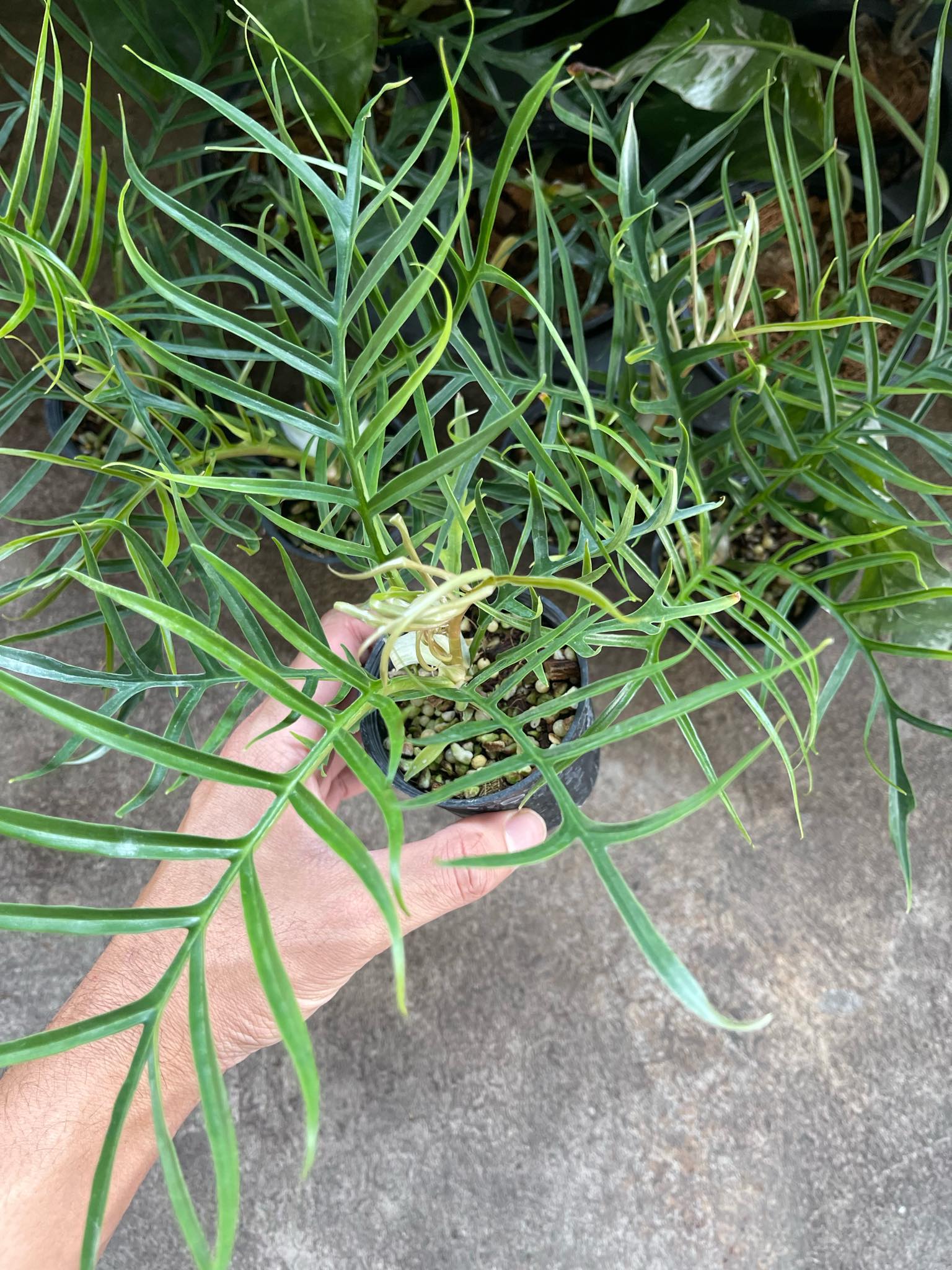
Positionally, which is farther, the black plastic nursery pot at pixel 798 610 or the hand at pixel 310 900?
the black plastic nursery pot at pixel 798 610

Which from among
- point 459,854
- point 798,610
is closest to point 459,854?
point 459,854

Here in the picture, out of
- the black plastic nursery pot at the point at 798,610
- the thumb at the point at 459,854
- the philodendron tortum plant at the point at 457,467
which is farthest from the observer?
the black plastic nursery pot at the point at 798,610

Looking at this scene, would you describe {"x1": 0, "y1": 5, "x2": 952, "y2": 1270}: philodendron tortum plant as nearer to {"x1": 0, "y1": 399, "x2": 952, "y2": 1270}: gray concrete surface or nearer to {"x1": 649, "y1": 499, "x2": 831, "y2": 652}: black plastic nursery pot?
{"x1": 649, "y1": 499, "x2": 831, "y2": 652}: black plastic nursery pot

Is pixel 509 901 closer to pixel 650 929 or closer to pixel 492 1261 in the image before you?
pixel 492 1261

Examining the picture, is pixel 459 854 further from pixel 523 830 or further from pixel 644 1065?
pixel 644 1065

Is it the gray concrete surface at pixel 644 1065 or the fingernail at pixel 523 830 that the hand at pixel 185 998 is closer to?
the fingernail at pixel 523 830

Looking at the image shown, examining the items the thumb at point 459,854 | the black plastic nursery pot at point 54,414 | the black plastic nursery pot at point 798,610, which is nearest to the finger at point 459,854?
the thumb at point 459,854
